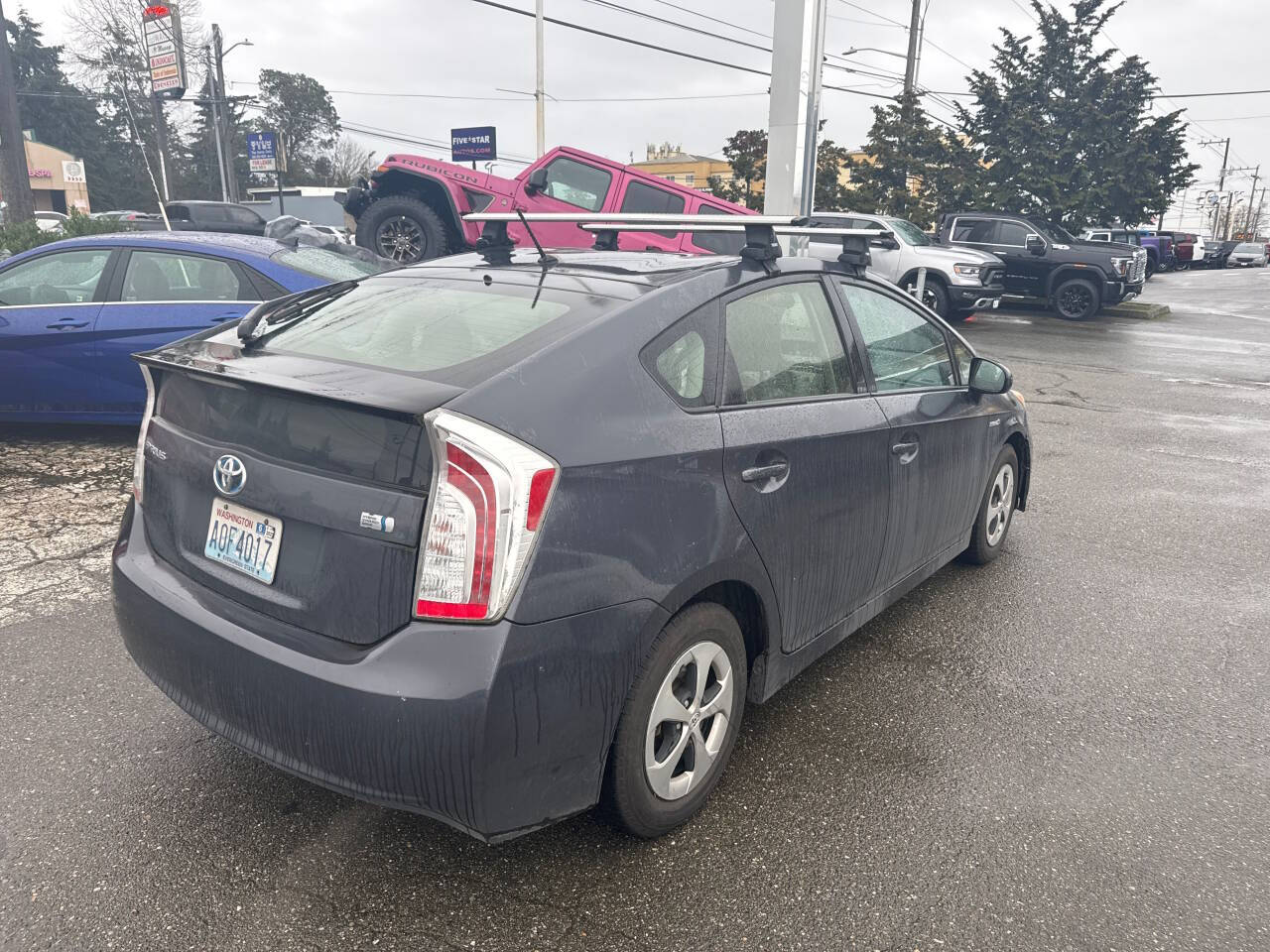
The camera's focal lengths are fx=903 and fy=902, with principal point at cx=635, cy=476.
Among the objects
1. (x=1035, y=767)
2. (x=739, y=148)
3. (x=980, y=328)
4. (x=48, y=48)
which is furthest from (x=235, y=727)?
(x=48, y=48)

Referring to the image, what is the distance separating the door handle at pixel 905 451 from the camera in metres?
3.25

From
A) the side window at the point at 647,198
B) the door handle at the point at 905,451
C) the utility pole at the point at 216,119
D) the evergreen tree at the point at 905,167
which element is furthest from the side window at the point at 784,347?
the utility pole at the point at 216,119

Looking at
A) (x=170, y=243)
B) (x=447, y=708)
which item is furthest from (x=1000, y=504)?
(x=170, y=243)

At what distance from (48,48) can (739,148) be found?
5700 centimetres

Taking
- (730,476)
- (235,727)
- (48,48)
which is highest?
(48,48)

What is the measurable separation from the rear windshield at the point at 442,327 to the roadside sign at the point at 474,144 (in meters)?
25.4

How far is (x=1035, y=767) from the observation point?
9.40 ft

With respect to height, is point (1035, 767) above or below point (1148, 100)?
below

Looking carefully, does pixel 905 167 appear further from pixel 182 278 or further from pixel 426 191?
pixel 182 278

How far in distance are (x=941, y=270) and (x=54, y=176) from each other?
56971 mm

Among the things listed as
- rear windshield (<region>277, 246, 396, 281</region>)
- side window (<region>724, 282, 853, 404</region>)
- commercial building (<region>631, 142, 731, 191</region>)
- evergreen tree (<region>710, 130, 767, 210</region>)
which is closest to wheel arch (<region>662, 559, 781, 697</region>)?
side window (<region>724, 282, 853, 404</region>)

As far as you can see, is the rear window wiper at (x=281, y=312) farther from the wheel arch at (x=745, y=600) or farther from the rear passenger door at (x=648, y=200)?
the rear passenger door at (x=648, y=200)

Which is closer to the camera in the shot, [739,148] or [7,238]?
[7,238]

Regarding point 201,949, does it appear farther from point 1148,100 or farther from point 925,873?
point 1148,100
